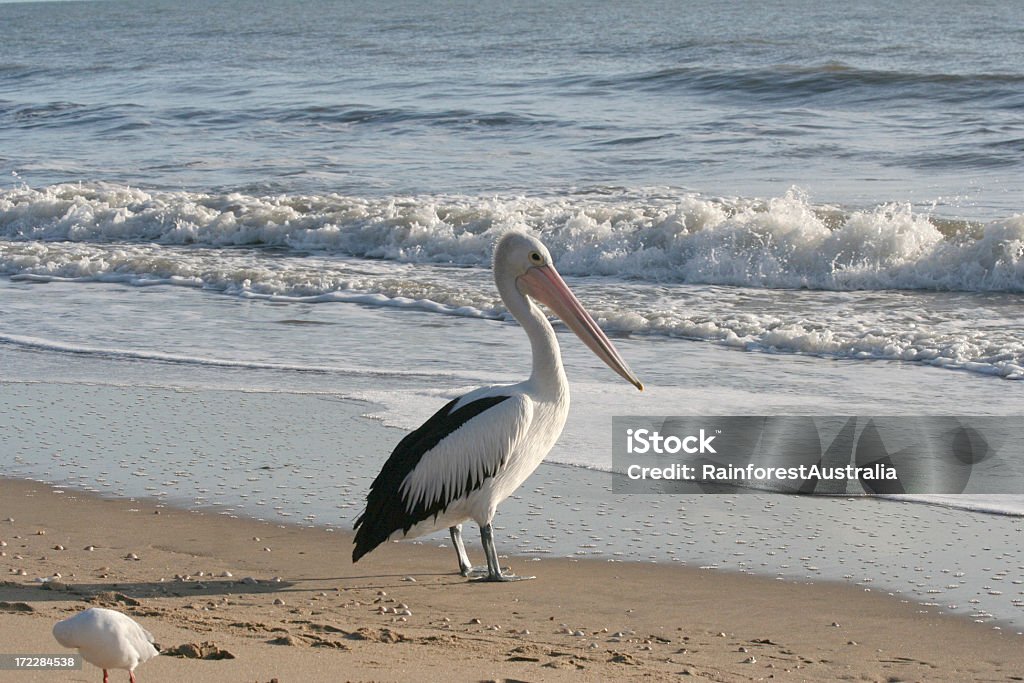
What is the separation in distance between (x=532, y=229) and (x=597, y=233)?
2.82 feet

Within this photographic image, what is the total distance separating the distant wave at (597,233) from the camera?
11.2 meters

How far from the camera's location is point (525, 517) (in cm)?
546

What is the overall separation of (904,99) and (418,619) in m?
19.1

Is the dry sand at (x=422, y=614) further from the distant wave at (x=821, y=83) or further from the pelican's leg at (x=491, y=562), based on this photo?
the distant wave at (x=821, y=83)

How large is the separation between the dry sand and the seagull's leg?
0.05m

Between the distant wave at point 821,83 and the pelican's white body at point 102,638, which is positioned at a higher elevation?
the distant wave at point 821,83

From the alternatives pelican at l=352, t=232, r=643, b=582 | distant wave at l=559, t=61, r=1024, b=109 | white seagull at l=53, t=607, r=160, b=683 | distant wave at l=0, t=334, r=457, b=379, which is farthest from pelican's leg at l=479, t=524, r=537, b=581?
distant wave at l=559, t=61, r=1024, b=109

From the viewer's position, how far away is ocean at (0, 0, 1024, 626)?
7746mm

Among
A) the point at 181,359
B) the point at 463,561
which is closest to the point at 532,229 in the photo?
the point at 181,359

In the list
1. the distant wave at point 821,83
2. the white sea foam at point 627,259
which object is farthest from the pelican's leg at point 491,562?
the distant wave at point 821,83

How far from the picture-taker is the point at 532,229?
13164 mm

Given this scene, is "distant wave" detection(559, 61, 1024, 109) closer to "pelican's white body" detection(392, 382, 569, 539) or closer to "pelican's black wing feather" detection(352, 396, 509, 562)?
"pelican's white body" detection(392, 382, 569, 539)

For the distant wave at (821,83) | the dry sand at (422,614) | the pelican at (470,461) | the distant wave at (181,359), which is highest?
the distant wave at (821,83)

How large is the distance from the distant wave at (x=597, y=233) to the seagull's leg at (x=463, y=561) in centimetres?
677
